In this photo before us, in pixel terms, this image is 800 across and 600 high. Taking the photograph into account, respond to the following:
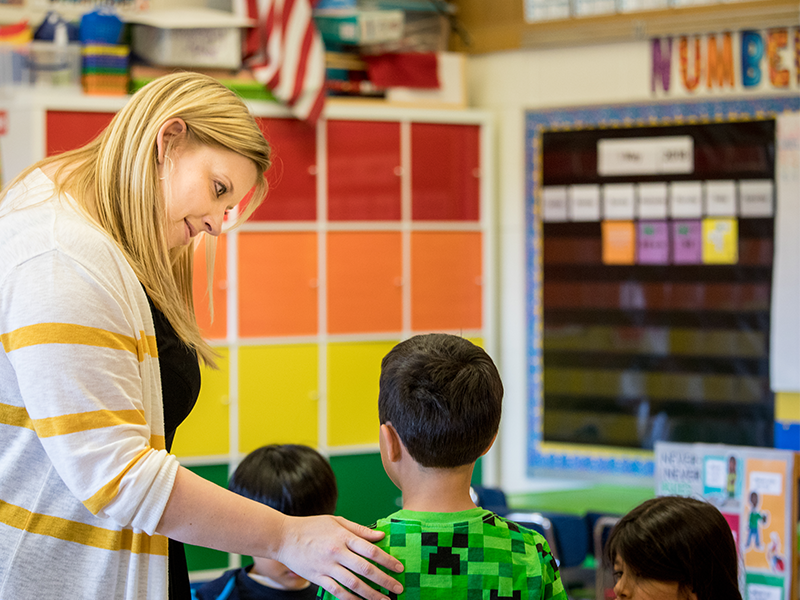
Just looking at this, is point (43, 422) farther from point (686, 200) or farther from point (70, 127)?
point (686, 200)

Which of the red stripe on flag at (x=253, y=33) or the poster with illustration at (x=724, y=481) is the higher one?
the red stripe on flag at (x=253, y=33)

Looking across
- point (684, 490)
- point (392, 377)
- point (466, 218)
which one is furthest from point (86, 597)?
point (466, 218)

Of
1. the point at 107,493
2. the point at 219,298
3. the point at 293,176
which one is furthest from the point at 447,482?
the point at 293,176

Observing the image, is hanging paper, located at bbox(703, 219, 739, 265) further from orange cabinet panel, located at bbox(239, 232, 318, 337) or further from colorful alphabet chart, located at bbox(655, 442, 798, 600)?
orange cabinet panel, located at bbox(239, 232, 318, 337)

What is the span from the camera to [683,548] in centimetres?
138

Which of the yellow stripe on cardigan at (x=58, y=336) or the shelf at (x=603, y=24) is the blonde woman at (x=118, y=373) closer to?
the yellow stripe on cardigan at (x=58, y=336)

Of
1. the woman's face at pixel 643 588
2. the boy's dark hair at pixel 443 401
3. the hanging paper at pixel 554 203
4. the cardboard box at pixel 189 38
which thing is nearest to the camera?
the boy's dark hair at pixel 443 401

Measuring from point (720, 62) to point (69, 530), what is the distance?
10.5ft

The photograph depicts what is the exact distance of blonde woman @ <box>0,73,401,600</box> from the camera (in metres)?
0.97

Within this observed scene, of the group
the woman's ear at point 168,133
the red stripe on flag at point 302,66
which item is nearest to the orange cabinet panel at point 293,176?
the red stripe on flag at point 302,66

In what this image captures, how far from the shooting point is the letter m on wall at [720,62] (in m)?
3.36

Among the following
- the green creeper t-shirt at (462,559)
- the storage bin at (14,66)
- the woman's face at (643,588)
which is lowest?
Result: the woman's face at (643,588)

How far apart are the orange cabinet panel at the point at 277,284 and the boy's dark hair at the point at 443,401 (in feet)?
7.68

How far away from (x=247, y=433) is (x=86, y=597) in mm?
2321
